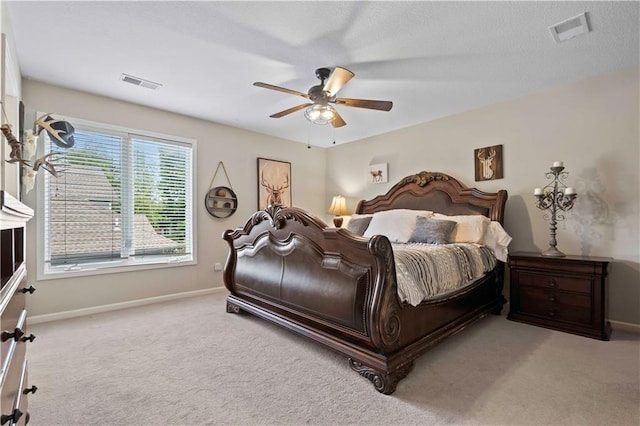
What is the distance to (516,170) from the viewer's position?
3.60m

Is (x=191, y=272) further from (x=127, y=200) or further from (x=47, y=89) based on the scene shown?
(x=47, y=89)

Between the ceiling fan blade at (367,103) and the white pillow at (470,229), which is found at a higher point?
the ceiling fan blade at (367,103)

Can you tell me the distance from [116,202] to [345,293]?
3.15 meters

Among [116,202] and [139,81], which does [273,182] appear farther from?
[139,81]

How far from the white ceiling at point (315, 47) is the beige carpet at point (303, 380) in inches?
97.2

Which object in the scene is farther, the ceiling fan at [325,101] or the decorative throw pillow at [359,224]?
the decorative throw pillow at [359,224]

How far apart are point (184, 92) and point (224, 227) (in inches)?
77.7

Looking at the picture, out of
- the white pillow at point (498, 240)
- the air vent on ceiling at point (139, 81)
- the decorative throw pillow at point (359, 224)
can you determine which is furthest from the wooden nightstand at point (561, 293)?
the air vent on ceiling at point (139, 81)

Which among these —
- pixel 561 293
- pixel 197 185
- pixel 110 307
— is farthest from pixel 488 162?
pixel 110 307

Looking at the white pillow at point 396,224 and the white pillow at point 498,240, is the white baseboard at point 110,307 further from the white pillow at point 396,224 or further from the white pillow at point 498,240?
the white pillow at point 498,240

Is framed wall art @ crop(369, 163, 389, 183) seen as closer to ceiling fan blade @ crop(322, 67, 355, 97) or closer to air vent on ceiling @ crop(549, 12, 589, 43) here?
ceiling fan blade @ crop(322, 67, 355, 97)

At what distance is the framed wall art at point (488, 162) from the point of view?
372cm

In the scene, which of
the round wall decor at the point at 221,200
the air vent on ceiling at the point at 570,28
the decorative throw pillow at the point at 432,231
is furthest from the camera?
the round wall decor at the point at 221,200

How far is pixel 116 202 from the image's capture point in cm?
370
